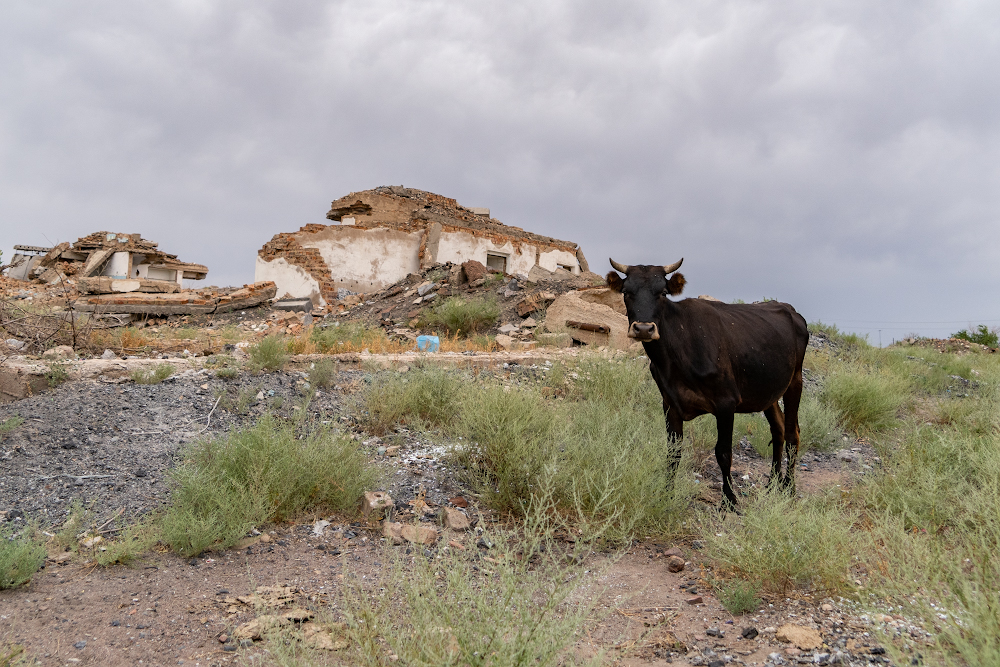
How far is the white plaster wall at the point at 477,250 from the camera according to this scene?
66.0 ft

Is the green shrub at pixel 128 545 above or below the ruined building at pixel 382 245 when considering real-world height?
below

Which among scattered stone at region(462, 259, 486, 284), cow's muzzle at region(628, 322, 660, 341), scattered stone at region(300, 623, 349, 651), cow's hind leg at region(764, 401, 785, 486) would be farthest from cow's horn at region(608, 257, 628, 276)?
scattered stone at region(462, 259, 486, 284)

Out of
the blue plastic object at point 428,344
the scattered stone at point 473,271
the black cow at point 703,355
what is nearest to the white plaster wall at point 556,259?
the scattered stone at point 473,271

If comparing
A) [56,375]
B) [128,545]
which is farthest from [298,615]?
[56,375]

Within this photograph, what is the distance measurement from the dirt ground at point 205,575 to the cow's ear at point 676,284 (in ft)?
5.77

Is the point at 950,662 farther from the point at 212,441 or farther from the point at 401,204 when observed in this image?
A: the point at 401,204

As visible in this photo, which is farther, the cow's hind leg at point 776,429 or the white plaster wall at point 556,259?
the white plaster wall at point 556,259

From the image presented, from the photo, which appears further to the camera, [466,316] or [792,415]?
[466,316]

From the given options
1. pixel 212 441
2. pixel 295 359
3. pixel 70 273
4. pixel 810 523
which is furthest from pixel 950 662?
pixel 70 273

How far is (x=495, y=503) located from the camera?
4.61 meters

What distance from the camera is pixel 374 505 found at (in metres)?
4.43

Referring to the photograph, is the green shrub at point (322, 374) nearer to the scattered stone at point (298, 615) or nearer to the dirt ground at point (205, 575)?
the dirt ground at point (205, 575)

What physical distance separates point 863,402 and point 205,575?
7.78 m

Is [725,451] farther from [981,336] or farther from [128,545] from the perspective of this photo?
[981,336]
